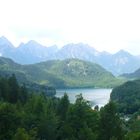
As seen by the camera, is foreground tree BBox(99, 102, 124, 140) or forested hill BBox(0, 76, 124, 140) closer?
forested hill BBox(0, 76, 124, 140)

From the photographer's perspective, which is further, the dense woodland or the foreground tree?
the foreground tree

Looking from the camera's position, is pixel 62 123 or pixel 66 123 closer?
pixel 66 123

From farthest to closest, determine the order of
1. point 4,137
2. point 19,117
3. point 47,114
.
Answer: point 47,114 < point 19,117 < point 4,137

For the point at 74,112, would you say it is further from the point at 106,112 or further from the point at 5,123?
the point at 5,123

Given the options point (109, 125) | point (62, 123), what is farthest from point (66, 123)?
point (109, 125)

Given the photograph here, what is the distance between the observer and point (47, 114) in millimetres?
73625

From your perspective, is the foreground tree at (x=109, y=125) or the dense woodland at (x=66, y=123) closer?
the dense woodland at (x=66, y=123)

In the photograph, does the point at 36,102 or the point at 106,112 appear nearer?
the point at 106,112

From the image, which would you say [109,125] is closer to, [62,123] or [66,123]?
[66,123]

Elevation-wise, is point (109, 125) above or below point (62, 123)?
above

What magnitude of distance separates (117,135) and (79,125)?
270 inches

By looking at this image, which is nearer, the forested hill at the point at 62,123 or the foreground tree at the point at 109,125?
the forested hill at the point at 62,123

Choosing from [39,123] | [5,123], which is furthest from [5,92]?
[5,123]

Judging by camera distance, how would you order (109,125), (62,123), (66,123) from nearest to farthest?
1. (109,125)
2. (66,123)
3. (62,123)
